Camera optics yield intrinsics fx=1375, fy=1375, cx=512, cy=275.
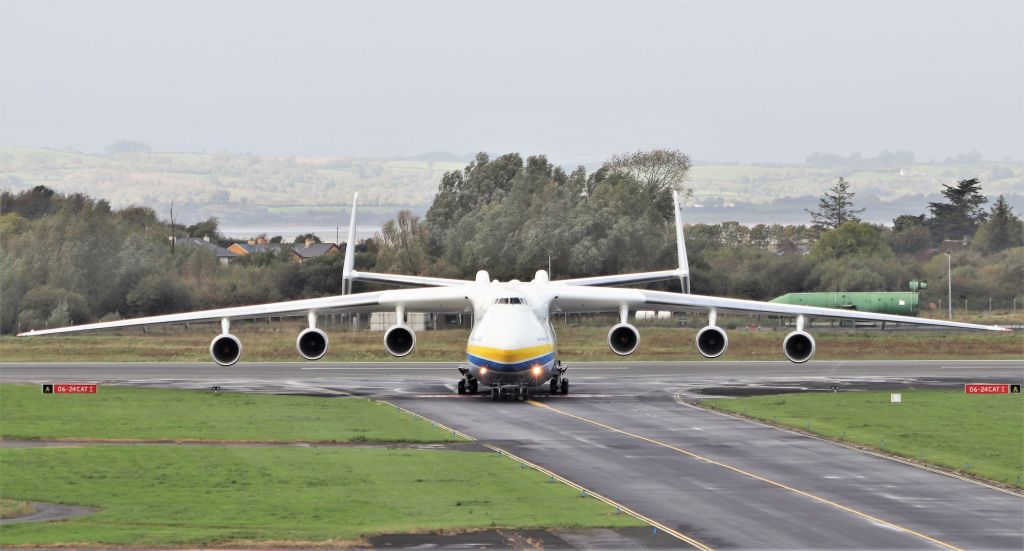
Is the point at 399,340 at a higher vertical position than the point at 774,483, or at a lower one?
higher

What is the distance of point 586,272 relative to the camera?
2955 inches

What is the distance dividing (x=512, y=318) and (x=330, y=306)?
7.55m

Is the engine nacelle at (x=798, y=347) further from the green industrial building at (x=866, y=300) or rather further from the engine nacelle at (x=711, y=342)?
the green industrial building at (x=866, y=300)

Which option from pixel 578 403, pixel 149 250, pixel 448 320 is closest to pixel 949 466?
pixel 578 403

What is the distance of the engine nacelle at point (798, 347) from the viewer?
44.1 m

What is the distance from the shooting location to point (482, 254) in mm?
77312

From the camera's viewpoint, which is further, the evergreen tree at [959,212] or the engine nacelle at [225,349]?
the evergreen tree at [959,212]

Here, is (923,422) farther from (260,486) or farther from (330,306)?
(260,486)

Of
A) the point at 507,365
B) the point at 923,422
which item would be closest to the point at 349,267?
the point at 507,365

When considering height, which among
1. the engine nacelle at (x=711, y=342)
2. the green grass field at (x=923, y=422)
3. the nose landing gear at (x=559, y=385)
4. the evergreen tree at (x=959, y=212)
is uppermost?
the evergreen tree at (x=959, y=212)

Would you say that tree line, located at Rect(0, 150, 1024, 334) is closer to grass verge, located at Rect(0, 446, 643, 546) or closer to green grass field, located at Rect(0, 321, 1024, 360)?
green grass field, located at Rect(0, 321, 1024, 360)

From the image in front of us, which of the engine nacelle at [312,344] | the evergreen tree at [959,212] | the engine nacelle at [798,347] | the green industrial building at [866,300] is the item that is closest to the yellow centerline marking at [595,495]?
the engine nacelle at [312,344]

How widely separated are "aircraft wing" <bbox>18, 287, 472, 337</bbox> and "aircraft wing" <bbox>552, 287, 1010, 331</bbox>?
346cm

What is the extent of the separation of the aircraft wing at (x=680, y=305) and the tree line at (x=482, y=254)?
2845cm
